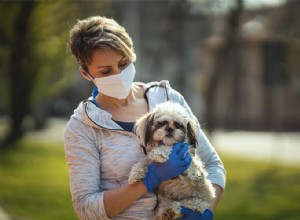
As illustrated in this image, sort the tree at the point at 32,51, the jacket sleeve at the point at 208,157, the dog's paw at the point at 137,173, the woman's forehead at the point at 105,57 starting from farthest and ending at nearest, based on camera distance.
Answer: the tree at the point at 32,51
the jacket sleeve at the point at 208,157
the woman's forehead at the point at 105,57
the dog's paw at the point at 137,173

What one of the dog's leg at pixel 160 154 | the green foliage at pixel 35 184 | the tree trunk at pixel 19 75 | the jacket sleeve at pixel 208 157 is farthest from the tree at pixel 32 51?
the dog's leg at pixel 160 154

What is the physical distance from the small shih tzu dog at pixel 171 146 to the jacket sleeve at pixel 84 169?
259 millimetres

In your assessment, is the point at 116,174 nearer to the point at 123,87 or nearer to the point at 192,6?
the point at 123,87

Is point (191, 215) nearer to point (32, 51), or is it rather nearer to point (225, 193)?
point (225, 193)

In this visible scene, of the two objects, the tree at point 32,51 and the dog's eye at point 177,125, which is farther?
the tree at point 32,51

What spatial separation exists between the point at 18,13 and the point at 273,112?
22.2 meters

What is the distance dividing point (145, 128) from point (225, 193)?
37.0 ft

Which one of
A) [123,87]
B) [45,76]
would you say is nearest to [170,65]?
[45,76]

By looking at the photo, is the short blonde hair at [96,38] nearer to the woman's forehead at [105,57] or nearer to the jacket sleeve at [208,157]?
the woman's forehead at [105,57]

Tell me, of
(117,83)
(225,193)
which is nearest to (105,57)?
(117,83)

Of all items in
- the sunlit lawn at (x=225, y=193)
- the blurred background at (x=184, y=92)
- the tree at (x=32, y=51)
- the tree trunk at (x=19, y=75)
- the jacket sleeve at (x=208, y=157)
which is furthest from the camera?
the tree trunk at (x=19, y=75)

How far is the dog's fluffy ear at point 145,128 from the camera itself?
147 inches

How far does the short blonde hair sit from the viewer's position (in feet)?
11.9

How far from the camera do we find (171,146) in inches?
147
